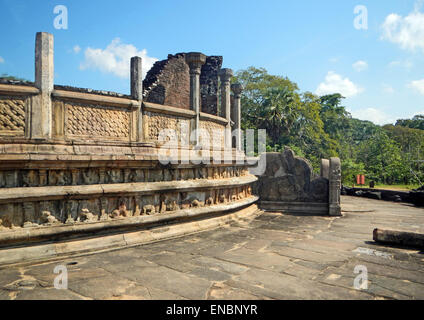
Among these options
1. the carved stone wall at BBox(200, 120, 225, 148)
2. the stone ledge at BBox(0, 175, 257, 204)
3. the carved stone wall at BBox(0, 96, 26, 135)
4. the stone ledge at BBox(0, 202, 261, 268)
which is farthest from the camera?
the carved stone wall at BBox(200, 120, 225, 148)

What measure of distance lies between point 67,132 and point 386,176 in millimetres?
25305

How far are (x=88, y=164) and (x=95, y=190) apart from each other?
0.38m

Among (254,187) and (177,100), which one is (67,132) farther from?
(177,100)

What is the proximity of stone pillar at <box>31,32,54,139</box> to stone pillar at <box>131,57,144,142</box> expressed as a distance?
1241mm

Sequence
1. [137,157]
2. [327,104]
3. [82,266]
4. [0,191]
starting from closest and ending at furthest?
[82,266]
[0,191]
[137,157]
[327,104]

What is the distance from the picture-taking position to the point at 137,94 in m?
5.15

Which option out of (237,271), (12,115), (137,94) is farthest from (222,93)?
(237,271)

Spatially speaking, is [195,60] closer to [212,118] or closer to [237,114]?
[212,118]

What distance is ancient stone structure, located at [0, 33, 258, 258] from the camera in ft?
13.0

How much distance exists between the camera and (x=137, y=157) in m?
4.82

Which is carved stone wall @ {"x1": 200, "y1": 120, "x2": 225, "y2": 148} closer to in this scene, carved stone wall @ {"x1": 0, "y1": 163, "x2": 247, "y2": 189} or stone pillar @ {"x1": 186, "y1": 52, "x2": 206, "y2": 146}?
stone pillar @ {"x1": 186, "y1": 52, "x2": 206, "y2": 146}

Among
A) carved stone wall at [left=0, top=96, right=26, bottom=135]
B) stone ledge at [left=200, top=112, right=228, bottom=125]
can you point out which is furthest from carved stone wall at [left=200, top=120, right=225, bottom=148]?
carved stone wall at [left=0, top=96, right=26, bottom=135]

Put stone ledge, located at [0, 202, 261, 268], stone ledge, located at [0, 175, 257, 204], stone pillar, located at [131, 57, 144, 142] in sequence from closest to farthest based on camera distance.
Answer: stone ledge, located at [0, 202, 261, 268]
stone ledge, located at [0, 175, 257, 204]
stone pillar, located at [131, 57, 144, 142]
